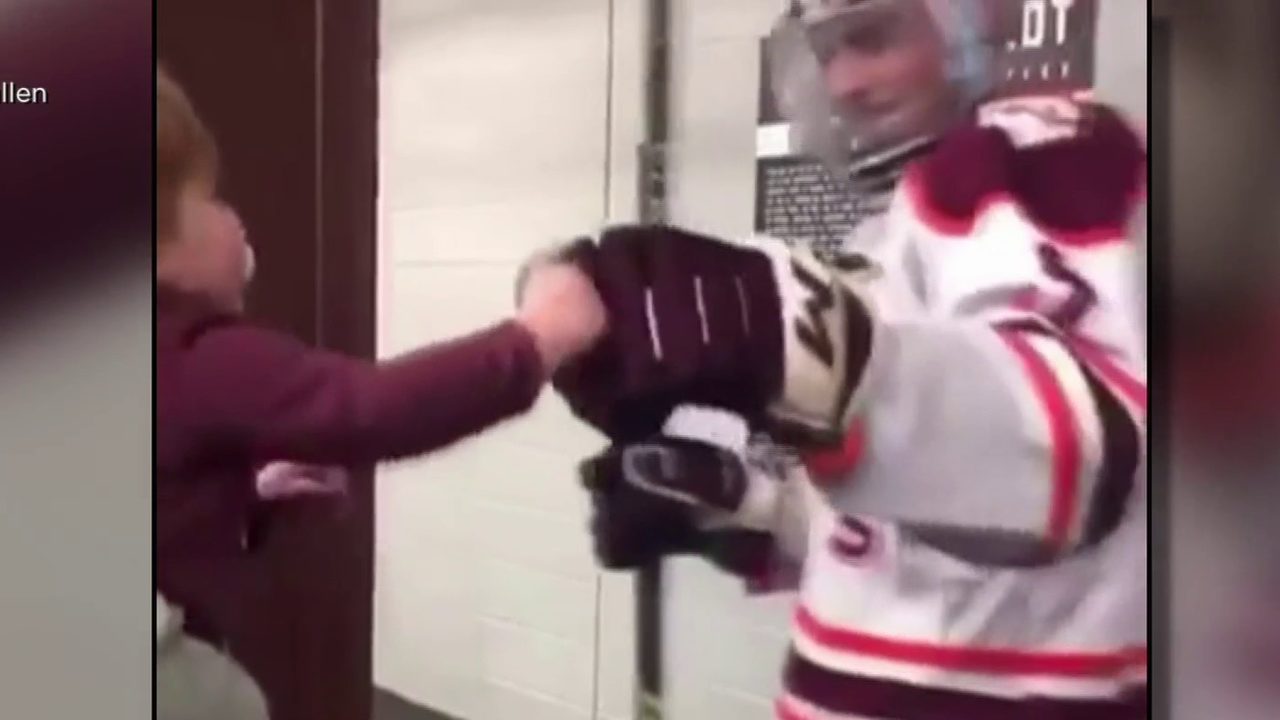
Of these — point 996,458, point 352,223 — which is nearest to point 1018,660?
point 996,458

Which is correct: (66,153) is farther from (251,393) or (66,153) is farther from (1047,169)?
(1047,169)

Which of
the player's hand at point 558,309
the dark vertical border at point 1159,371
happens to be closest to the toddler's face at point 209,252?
the player's hand at point 558,309

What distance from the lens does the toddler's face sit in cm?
89

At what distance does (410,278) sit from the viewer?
0.90 meters

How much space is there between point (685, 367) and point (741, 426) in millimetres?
48

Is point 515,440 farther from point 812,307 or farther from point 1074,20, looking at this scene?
point 1074,20

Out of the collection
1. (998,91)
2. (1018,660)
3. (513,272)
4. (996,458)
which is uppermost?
(998,91)

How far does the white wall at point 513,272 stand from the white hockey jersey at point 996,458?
79 mm

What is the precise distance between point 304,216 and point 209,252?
62 mm

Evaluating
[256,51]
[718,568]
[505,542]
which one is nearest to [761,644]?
[718,568]

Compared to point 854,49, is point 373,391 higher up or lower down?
lower down

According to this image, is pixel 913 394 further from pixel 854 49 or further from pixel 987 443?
pixel 854 49

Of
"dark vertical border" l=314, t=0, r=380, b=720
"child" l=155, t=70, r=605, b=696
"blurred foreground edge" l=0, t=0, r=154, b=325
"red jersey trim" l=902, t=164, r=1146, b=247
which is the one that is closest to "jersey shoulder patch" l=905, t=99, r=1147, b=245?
"red jersey trim" l=902, t=164, r=1146, b=247

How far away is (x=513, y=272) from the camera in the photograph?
0.90 metres
